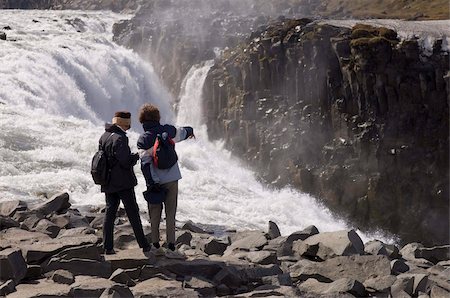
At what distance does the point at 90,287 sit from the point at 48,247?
6.49 feet

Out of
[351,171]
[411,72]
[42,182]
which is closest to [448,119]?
[411,72]

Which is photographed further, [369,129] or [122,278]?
[369,129]

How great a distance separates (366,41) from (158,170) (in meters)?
28.3

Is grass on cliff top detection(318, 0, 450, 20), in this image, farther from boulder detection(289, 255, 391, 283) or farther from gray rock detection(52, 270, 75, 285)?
gray rock detection(52, 270, 75, 285)

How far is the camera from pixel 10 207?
46.0ft

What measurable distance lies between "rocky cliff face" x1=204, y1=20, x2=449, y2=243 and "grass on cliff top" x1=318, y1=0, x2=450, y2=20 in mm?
38524

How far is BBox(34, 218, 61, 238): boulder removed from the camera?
474 inches

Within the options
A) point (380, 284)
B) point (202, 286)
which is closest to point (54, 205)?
point (202, 286)

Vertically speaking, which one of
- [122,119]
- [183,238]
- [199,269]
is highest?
[122,119]

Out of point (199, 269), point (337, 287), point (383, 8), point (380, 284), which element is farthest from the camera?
point (383, 8)

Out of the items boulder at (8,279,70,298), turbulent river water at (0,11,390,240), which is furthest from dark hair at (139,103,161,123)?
turbulent river water at (0,11,390,240)

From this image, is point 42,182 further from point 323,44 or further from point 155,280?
point 323,44

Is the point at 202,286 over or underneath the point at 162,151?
underneath

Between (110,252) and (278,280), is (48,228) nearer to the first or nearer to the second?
(110,252)
